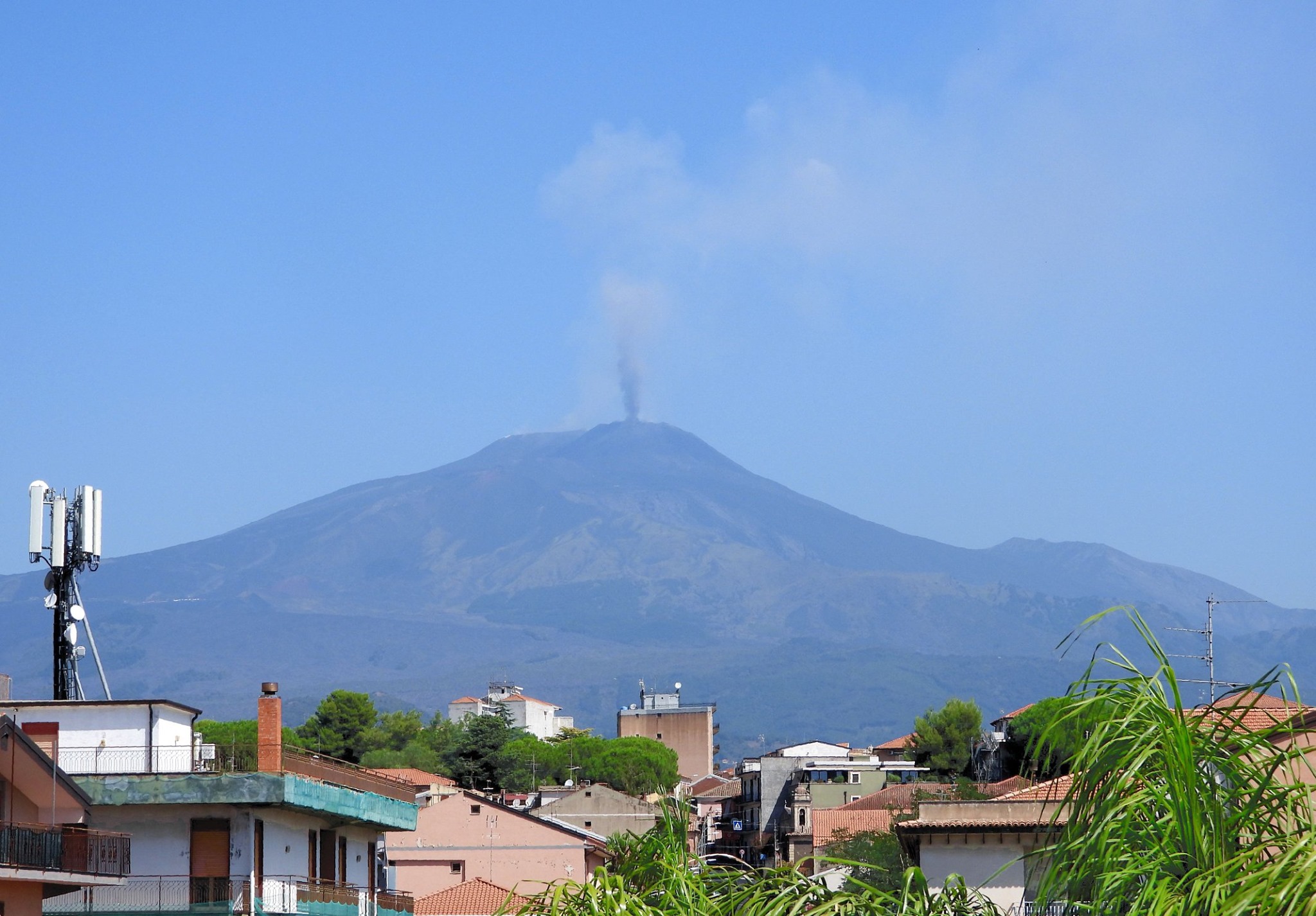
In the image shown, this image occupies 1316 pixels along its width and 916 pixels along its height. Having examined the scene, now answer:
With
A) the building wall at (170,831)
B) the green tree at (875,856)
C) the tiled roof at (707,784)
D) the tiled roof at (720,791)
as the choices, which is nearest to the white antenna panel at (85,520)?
the building wall at (170,831)

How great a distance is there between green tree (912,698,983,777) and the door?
322 feet

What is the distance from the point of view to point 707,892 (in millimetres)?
17609

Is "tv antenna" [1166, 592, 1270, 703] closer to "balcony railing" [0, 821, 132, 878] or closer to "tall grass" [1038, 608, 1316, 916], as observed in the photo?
"tall grass" [1038, 608, 1316, 916]

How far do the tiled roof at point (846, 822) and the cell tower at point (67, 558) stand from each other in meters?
30.4

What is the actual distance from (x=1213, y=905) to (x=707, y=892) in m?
6.24

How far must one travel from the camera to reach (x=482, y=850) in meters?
68.6

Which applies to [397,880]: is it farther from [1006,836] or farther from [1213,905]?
[1213,905]

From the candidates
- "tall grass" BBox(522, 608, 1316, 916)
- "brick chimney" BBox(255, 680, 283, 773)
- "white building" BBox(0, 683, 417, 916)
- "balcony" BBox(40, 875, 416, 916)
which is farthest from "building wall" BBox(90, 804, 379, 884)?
"tall grass" BBox(522, 608, 1316, 916)

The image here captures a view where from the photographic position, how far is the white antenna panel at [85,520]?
4591cm

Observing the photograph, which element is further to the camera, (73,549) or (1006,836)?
(73,549)

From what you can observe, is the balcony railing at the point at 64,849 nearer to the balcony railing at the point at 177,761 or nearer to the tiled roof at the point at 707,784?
the balcony railing at the point at 177,761

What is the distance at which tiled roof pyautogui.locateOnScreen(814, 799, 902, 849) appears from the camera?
240 ft

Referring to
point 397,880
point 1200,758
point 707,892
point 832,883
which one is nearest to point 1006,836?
point 707,892

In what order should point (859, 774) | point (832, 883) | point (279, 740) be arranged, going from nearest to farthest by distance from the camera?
point (279, 740)
point (832, 883)
point (859, 774)
